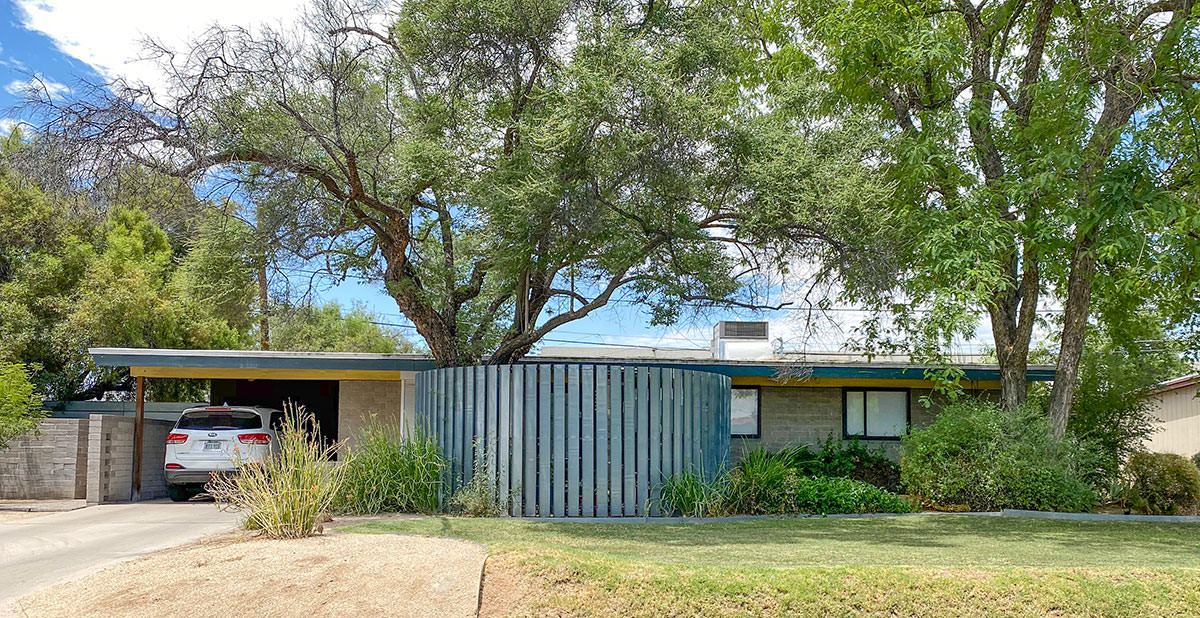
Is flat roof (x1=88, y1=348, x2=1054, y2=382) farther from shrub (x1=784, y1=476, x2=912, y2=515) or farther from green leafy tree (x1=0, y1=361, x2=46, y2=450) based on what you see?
shrub (x1=784, y1=476, x2=912, y2=515)

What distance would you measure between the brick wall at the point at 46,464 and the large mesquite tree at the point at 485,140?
228 inches

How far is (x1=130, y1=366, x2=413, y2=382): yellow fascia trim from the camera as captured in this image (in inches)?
679

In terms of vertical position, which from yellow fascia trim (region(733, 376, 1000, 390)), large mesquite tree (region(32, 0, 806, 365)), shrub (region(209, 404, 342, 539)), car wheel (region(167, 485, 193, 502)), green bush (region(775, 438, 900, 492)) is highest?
large mesquite tree (region(32, 0, 806, 365))

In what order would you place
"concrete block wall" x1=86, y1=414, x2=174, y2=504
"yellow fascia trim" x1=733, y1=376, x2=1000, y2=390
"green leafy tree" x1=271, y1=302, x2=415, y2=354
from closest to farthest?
"concrete block wall" x1=86, y1=414, x2=174, y2=504
"yellow fascia trim" x1=733, y1=376, x2=1000, y2=390
"green leafy tree" x1=271, y1=302, x2=415, y2=354

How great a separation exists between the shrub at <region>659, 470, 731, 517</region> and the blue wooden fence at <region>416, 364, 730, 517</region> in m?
0.13

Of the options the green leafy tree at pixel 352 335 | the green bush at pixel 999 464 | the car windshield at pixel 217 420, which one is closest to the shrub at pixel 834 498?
the green bush at pixel 999 464

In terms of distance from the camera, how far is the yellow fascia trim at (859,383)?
1893 centimetres

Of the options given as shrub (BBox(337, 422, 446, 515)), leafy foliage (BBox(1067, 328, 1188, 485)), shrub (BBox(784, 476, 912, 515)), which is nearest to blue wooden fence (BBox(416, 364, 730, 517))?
shrub (BBox(337, 422, 446, 515))

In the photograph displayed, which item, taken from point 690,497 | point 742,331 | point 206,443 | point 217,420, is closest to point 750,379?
point 742,331

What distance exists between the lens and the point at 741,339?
2212cm

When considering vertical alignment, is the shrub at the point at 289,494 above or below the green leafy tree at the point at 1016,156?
below

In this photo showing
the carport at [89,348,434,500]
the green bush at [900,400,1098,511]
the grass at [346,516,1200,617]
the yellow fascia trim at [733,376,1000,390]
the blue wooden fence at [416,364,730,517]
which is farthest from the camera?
the yellow fascia trim at [733,376,1000,390]

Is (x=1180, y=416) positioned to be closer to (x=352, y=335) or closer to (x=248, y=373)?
(x=248, y=373)

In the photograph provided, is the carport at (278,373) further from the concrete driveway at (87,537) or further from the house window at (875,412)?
the house window at (875,412)
